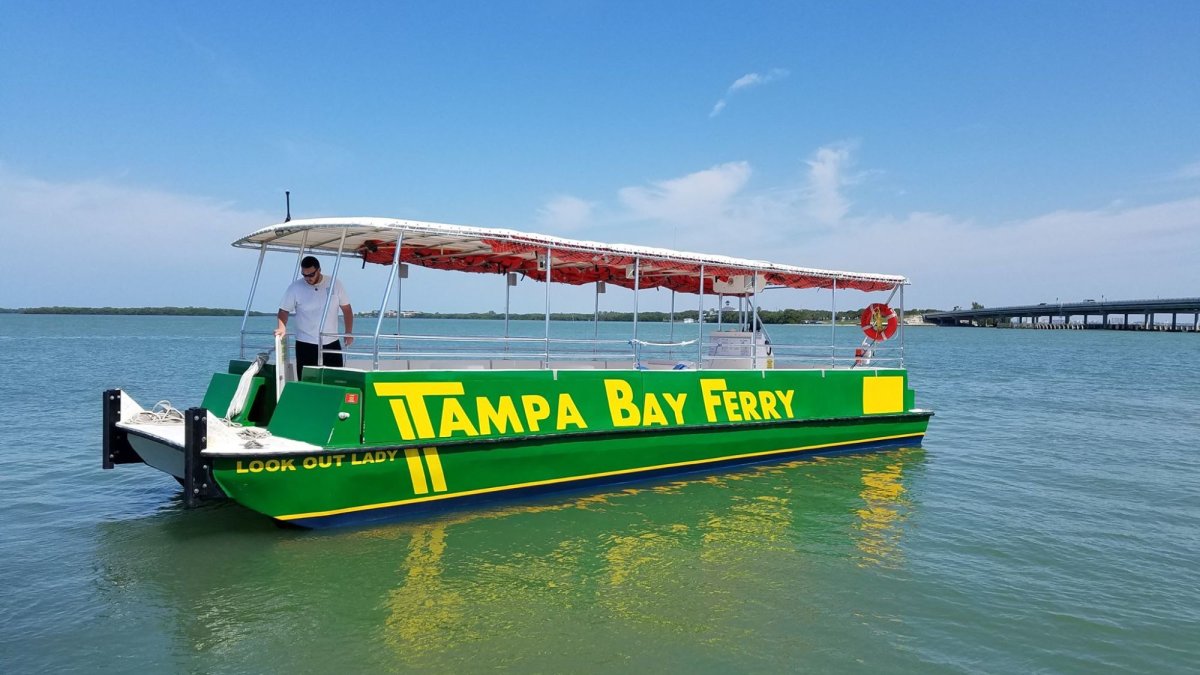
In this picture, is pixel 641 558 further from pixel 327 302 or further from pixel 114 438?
pixel 114 438

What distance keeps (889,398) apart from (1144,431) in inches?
356

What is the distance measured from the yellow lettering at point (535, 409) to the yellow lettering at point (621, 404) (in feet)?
3.48

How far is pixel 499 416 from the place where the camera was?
361 inches

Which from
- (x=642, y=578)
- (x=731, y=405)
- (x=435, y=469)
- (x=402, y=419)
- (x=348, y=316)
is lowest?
(x=642, y=578)

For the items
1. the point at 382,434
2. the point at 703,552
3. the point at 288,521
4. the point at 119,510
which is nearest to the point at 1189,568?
the point at 703,552

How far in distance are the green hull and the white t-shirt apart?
694mm

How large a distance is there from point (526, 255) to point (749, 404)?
4.46 meters

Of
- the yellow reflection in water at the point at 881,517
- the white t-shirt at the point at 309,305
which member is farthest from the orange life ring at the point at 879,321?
the white t-shirt at the point at 309,305

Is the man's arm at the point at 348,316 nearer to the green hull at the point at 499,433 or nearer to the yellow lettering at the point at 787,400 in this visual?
the green hull at the point at 499,433

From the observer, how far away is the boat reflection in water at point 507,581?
560 centimetres

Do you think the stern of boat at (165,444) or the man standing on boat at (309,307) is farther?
the man standing on boat at (309,307)

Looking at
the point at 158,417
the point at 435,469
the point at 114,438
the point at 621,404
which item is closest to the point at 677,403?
the point at 621,404

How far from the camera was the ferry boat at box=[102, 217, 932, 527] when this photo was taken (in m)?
7.90

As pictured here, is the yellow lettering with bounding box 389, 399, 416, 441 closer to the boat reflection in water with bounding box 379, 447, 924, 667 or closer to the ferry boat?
the ferry boat
